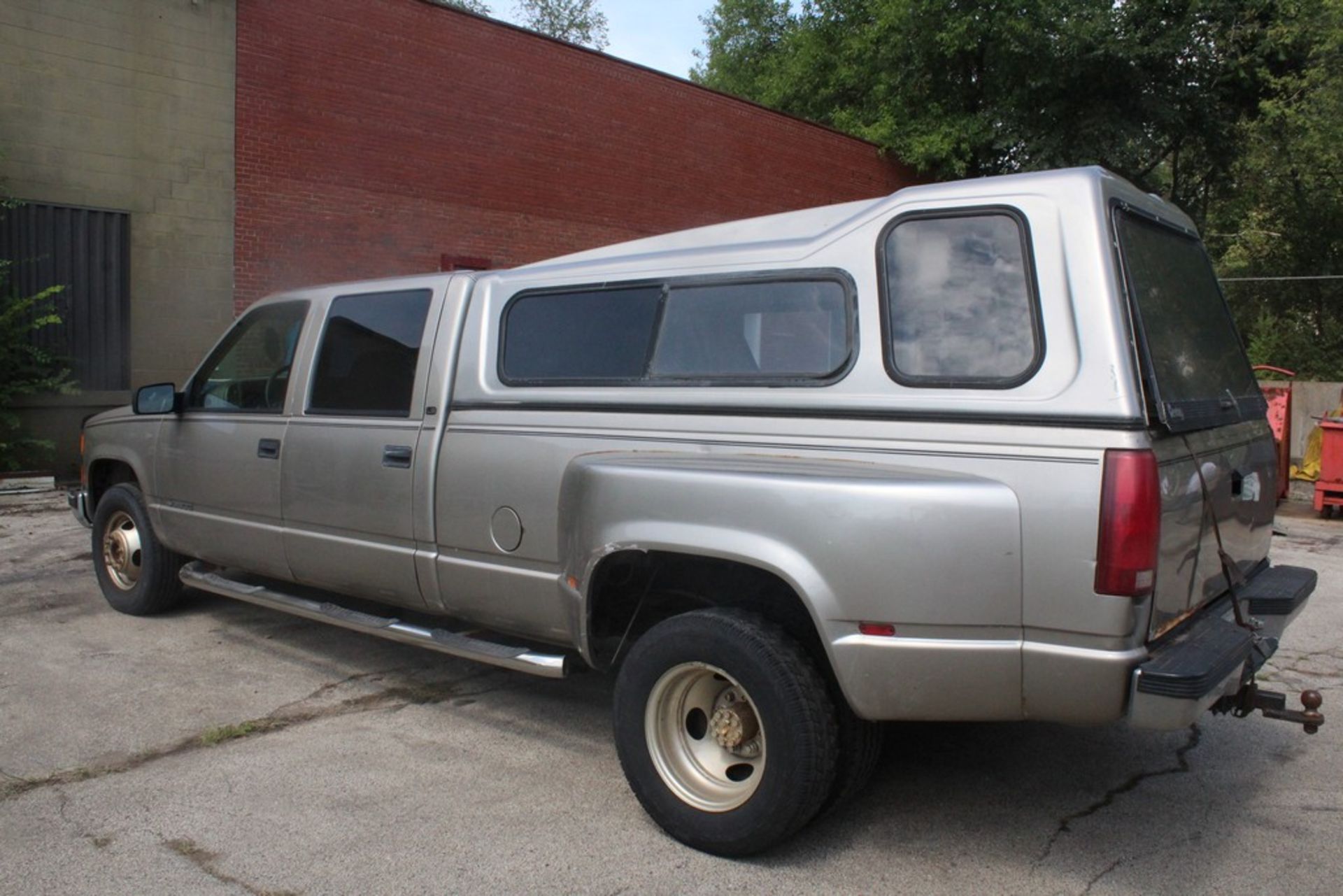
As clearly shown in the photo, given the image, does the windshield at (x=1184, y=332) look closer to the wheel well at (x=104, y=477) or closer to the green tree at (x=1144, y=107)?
the wheel well at (x=104, y=477)

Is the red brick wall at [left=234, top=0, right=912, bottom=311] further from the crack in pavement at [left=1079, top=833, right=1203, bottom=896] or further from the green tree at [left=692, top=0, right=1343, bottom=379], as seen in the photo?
the crack in pavement at [left=1079, top=833, right=1203, bottom=896]

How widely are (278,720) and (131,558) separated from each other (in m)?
2.35

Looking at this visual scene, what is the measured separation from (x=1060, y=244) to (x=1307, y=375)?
1913 centimetres

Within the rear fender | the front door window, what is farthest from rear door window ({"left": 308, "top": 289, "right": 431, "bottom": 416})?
the rear fender

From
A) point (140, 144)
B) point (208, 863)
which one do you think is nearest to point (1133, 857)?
point (208, 863)

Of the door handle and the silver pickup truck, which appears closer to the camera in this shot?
the silver pickup truck

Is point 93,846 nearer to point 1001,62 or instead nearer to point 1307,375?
point 1307,375

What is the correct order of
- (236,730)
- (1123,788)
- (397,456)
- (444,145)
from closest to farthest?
(1123,788) → (236,730) → (397,456) → (444,145)

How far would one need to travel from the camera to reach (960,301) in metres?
3.37

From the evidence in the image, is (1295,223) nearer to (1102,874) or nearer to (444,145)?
(444,145)

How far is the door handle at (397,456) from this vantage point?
4.70 meters

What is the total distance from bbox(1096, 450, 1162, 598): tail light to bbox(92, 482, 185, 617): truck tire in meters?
5.23

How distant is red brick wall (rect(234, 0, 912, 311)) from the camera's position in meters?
13.6

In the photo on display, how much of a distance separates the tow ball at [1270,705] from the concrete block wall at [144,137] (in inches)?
480
